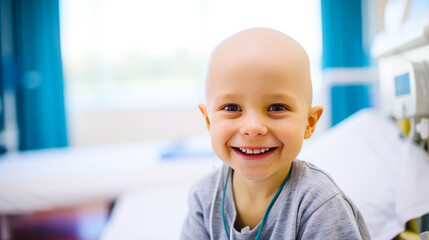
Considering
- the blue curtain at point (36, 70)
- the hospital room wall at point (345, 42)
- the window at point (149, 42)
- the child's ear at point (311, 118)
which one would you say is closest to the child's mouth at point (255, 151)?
the child's ear at point (311, 118)

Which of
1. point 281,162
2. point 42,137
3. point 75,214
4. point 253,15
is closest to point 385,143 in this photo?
point 281,162

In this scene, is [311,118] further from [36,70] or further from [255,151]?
[36,70]

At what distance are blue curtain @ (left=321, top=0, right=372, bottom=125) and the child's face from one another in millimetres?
3205

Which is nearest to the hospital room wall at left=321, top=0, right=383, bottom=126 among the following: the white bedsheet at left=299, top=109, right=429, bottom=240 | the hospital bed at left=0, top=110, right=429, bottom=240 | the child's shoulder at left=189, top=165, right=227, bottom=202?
the hospital bed at left=0, top=110, right=429, bottom=240

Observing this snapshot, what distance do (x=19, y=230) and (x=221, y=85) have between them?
226cm

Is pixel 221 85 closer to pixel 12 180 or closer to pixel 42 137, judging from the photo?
pixel 12 180

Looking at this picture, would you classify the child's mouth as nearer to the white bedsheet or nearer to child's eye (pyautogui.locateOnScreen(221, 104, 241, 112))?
→ child's eye (pyautogui.locateOnScreen(221, 104, 241, 112))

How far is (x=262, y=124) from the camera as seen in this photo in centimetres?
62

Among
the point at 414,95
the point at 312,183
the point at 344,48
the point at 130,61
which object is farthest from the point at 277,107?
the point at 130,61

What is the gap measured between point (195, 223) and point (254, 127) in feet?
1.11

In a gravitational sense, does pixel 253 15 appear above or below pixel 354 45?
above

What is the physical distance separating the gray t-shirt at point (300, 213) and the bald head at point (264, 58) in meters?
0.17

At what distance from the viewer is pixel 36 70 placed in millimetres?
3482

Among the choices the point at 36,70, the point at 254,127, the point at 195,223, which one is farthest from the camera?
the point at 36,70
